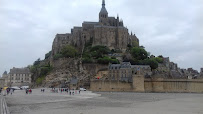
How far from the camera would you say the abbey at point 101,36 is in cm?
7712

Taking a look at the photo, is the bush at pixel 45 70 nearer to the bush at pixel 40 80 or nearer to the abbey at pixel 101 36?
the bush at pixel 40 80

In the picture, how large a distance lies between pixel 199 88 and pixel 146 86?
1439 centimetres

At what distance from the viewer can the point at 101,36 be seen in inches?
3034

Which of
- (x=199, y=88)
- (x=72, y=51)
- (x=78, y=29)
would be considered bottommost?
(x=199, y=88)

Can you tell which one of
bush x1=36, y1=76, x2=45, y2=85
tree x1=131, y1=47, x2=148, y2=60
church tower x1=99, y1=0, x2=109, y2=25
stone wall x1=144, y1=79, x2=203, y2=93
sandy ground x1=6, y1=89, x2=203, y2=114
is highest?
church tower x1=99, y1=0, x2=109, y2=25

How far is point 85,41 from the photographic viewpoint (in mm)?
78875

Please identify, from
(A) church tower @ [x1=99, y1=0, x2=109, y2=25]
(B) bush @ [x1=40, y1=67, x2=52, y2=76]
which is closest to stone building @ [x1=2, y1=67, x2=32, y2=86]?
(B) bush @ [x1=40, y1=67, x2=52, y2=76]

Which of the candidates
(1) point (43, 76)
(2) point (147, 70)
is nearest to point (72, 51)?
(1) point (43, 76)

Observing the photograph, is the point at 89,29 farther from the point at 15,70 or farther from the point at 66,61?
the point at 15,70

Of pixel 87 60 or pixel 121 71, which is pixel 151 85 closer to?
pixel 121 71

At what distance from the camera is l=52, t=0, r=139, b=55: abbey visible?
7712 centimetres

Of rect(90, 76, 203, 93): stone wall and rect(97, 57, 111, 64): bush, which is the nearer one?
rect(90, 76, 203, 93): stone wall

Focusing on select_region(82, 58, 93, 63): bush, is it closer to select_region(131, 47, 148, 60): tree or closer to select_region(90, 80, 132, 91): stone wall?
select_region(90, 80, 132, 91): stone wall

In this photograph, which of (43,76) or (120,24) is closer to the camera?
(43,76)
